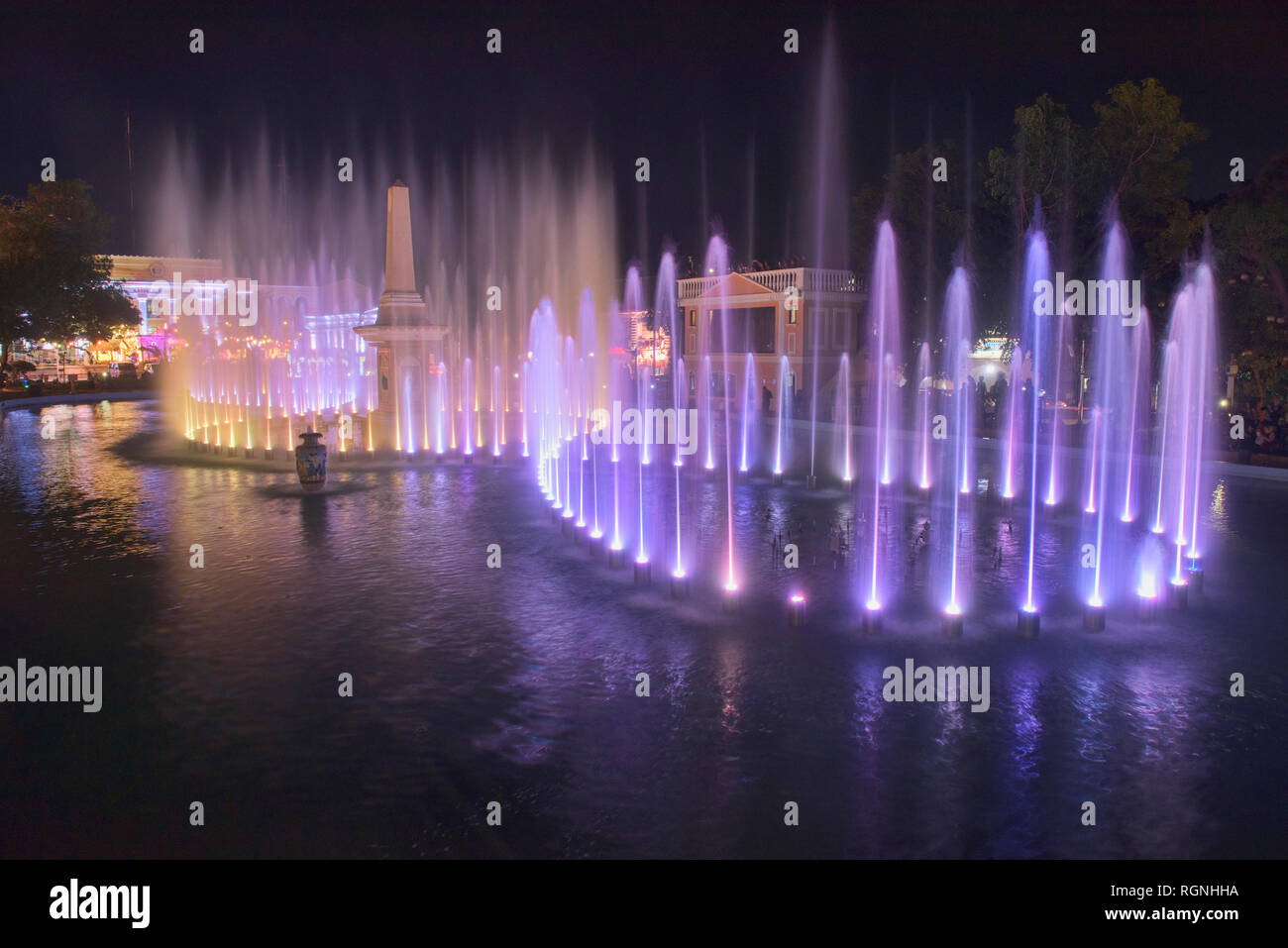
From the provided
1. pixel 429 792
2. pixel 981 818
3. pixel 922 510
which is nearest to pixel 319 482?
pixel 922 510

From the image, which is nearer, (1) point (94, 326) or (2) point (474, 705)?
→ (2) point (474, 705)

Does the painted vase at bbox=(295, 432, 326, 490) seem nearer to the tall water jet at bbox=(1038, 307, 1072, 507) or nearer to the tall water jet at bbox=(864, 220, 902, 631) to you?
the tall water jet at bbox=(864, 220, 902, 631)

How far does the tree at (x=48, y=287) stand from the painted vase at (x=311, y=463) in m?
34.0

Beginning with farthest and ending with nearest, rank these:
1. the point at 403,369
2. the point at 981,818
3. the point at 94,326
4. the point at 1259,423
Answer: the point at 94,326 → the point at 403,369 → the point at 1259,423 → the point at 981,818

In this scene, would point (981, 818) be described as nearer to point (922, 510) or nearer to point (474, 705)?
point (474, 705)

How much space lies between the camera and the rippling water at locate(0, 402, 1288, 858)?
5.86m

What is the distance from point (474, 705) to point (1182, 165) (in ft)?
119

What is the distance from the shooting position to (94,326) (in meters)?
50.8

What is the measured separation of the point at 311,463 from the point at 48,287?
3583 centimetres

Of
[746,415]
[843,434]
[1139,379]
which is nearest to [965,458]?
[843,434]

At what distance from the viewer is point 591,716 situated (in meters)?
7.55

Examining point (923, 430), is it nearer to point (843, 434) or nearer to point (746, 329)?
point (843, 434)

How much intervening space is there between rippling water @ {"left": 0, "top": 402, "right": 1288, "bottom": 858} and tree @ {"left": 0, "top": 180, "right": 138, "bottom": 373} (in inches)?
1501
